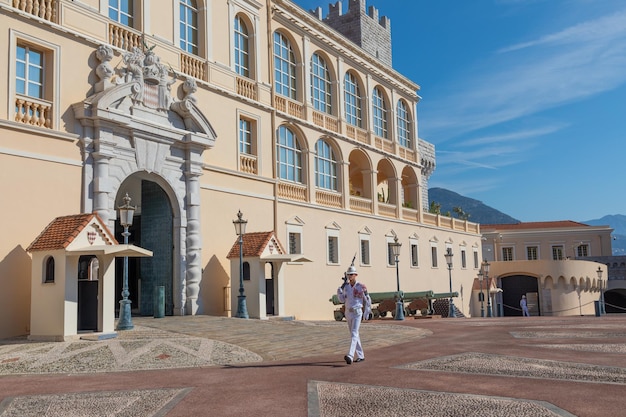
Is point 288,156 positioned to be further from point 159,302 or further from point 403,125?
point 403,125

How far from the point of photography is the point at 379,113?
37094 mm

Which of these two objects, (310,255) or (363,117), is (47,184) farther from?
(363,117)

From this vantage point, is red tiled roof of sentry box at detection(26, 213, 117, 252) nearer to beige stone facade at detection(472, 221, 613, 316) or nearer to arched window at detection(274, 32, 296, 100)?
arched window at detection(274, 32, 296, 100)

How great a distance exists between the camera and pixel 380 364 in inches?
448

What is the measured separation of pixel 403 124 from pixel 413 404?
110 feet

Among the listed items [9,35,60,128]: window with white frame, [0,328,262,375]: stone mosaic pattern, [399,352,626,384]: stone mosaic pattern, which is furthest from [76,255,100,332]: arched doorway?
[399,352,626,384]: stone mosaic pattern

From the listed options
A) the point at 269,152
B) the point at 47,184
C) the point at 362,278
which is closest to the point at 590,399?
the point at 47,184

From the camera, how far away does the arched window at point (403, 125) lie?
3933 cm

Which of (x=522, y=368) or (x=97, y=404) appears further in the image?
(x=522, y=368)

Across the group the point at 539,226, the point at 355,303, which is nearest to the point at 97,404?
the point at 355,303

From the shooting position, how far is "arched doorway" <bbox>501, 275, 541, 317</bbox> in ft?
172

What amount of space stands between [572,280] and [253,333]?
41.5m

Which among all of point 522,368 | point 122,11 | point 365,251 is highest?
point 122,11

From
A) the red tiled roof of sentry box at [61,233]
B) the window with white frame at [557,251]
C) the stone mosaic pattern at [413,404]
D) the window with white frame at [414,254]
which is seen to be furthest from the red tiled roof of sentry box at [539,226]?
the stone mosaic pattern at [413,404]
